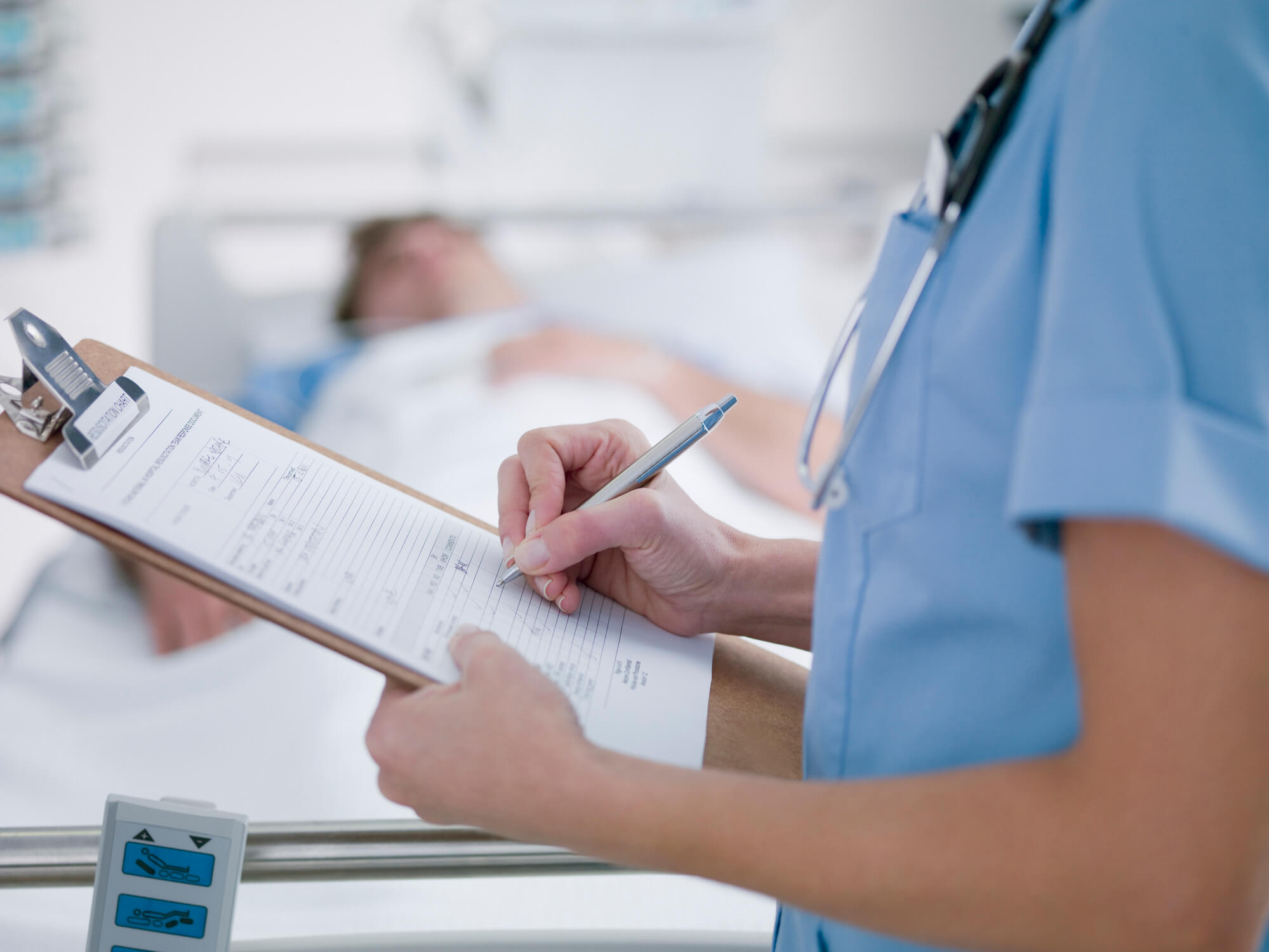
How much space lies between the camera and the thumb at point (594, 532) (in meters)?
0.55

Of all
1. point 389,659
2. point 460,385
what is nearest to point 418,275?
point 460,385

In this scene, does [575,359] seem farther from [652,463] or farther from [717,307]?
[652,463]

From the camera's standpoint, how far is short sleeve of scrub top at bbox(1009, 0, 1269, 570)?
0.32 metres

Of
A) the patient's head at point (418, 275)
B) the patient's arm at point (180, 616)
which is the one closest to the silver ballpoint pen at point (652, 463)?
the patient's arm at point (180, 616)

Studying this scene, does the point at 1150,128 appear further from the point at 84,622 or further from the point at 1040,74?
the point at 84,622

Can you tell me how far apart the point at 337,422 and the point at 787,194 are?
4.80ft

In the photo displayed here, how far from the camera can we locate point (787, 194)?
2.50m

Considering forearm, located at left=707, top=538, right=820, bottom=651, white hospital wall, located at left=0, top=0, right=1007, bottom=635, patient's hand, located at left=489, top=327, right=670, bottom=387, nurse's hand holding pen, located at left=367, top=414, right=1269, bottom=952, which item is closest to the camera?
nurse's hand holding pen, located at left=367, top=414, right=1269, bottom=952

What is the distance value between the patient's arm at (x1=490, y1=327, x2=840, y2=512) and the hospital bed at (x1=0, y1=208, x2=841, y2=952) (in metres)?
0.06

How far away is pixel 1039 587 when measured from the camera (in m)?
0.38

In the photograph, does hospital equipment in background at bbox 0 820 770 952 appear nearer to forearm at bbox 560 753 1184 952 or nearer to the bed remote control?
the bed remote control

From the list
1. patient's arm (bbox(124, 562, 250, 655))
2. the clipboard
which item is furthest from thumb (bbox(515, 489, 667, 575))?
patient's arm (bbox(124, 562, 250, 655))

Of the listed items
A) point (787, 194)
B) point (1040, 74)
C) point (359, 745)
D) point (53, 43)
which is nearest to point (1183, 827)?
point (1040, 74)

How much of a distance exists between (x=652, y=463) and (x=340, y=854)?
32 centimetres
